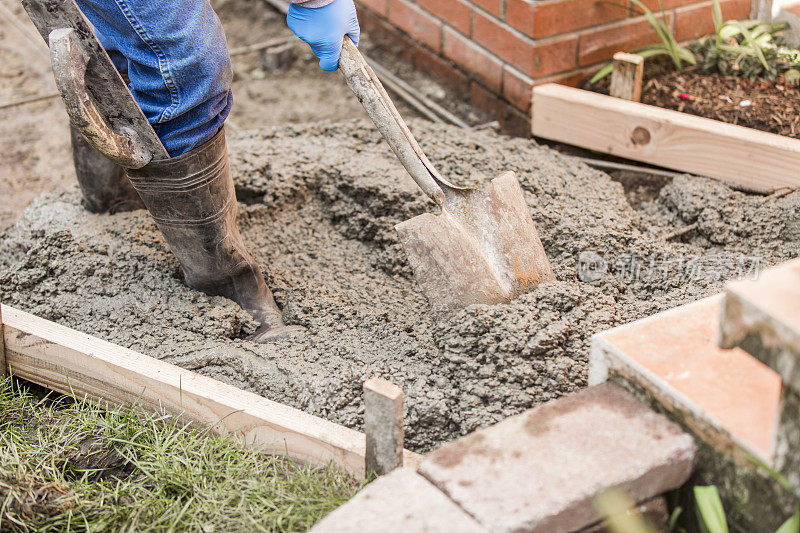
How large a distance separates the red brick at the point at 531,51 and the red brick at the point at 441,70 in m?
0.31

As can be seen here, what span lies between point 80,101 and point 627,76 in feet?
6.46

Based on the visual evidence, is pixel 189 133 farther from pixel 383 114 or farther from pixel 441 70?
pixel 441 70

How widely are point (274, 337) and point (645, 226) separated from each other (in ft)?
4.06

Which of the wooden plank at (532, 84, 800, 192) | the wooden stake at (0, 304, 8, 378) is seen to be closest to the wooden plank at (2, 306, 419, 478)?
the wooden stake at (0, 304, 8, 378)

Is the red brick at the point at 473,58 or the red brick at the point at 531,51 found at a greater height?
the red brick at the point at 531,51

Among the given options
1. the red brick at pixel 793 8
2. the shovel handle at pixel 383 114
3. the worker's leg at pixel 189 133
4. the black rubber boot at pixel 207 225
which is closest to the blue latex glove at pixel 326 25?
the shovel handle at pixel 383 114

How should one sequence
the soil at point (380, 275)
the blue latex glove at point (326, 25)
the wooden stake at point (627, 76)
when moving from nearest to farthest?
the soil at point (380, 275) < the blue latex glove at point (326, 25) < the wooden stake at point (627, 76)

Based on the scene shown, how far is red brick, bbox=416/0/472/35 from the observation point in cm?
329

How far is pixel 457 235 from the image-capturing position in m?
2.12

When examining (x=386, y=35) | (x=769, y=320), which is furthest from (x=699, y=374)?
(x=386, y=35)

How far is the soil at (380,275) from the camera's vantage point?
6.35 feet

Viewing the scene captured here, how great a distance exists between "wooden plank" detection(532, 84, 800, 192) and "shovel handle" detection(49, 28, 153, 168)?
66.3 inches

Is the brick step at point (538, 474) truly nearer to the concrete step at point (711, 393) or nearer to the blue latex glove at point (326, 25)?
the concrete step at point (711, 393)

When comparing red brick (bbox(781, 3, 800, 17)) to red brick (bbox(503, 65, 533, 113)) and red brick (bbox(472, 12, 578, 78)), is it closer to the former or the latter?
red brick (bbox(472, 12, 578, 78))
